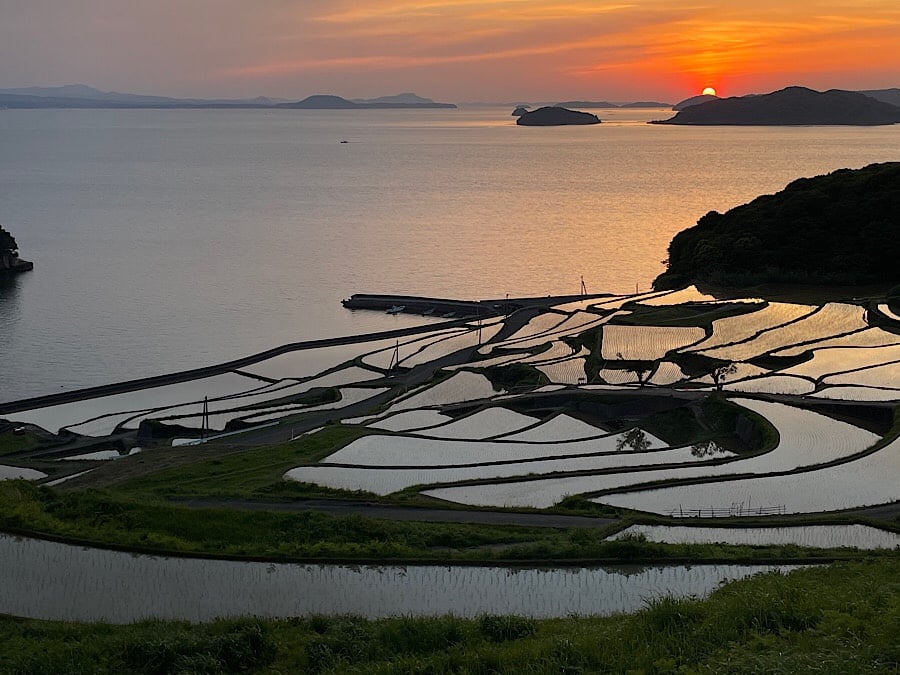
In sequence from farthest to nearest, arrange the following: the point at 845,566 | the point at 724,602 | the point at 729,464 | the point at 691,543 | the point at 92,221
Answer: the point at 92,221 → the point at 729,464 → the point at 691,543 → the point at 845,566 → the point at 724,602

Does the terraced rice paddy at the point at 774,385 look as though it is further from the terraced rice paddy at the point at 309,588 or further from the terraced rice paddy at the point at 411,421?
the terraced rice paddy at the point at 309,588

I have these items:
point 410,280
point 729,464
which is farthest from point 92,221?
point 729,464

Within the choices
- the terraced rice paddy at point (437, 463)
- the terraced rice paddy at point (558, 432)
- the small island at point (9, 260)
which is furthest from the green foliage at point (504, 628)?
the small island at point (9, 260)

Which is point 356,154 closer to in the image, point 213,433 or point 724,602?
point 213,433

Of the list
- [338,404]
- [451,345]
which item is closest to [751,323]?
[451,345]

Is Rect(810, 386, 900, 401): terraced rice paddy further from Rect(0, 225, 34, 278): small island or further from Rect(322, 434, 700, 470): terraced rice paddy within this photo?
Rect(0, 225, 34, 278): small island

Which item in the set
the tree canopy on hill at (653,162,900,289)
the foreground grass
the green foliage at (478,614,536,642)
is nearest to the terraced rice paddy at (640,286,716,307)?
the tree canopy on hill at (653,162,900,289)

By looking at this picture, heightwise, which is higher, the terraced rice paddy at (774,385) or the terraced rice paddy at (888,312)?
the terraced rice paddy at (888,312)
